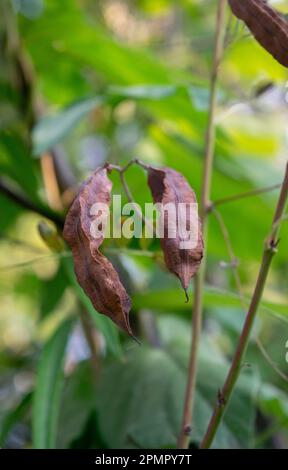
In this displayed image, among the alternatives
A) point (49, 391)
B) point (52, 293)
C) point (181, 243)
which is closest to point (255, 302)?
point (181, 243)

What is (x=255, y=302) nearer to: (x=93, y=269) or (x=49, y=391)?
(x=93, y=269)

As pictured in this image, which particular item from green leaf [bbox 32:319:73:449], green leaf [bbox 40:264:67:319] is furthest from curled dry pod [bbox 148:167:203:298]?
green leaf [bbox 40:264:67:319]

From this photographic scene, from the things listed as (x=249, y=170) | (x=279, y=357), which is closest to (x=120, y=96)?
(x=249, y=170)

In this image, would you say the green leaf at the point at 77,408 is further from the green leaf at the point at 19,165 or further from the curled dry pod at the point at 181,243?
the curled dry pod at the point at 181,243

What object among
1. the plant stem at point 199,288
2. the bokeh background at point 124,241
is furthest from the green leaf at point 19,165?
the plant stem at point 199,288

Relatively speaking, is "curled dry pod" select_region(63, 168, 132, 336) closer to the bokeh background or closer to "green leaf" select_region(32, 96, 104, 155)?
the bokeh background

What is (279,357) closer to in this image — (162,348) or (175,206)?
(162,348)
